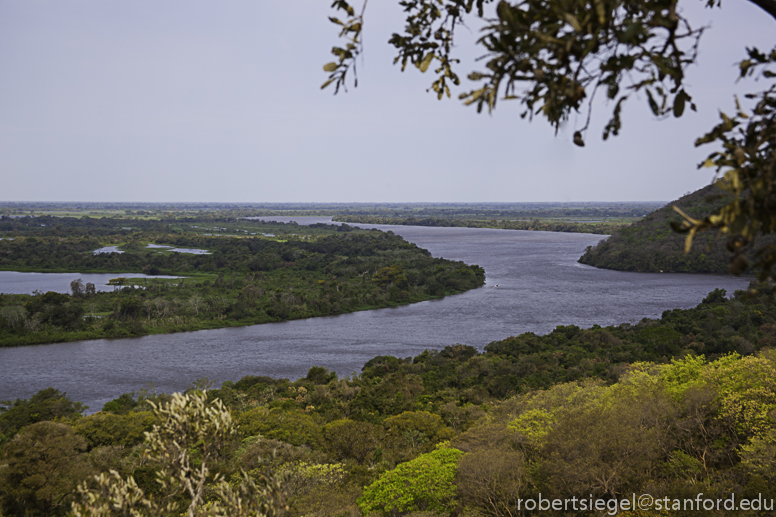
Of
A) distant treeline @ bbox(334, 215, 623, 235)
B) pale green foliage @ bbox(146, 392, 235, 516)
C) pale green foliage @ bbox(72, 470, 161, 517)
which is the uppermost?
distant treeline @ bbox(334, 215, 623, 235)

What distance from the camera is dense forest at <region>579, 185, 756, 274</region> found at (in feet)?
226

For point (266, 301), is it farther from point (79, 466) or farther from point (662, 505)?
point (662, 505)

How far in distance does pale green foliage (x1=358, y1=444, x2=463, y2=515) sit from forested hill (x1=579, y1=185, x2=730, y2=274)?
213ft

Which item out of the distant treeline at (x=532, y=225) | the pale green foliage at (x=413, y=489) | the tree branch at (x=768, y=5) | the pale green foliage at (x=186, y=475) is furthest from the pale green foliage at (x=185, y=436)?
the distant treeline at (x=532, y=225)

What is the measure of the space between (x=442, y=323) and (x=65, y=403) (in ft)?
93.0

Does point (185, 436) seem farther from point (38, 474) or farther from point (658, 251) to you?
point (658, 251)

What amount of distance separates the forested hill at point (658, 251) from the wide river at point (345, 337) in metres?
4.58

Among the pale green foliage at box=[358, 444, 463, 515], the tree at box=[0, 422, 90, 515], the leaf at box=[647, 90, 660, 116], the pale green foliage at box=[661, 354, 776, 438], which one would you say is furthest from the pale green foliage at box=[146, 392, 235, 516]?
the pale green foliage at box=[661, 354, 776, 438]

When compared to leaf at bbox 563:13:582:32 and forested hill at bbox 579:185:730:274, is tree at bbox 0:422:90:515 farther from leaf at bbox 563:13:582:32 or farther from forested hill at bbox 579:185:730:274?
forested hill at bbox 579:185:730:274

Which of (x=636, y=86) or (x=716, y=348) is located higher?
(x=636, y=86)

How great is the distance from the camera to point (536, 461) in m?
12.4

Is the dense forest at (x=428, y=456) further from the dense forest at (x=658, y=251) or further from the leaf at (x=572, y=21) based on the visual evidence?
the dense forest at (x=658, y=251)

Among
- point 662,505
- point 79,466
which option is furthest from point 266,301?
point 662,505

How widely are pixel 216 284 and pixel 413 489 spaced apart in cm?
4910
